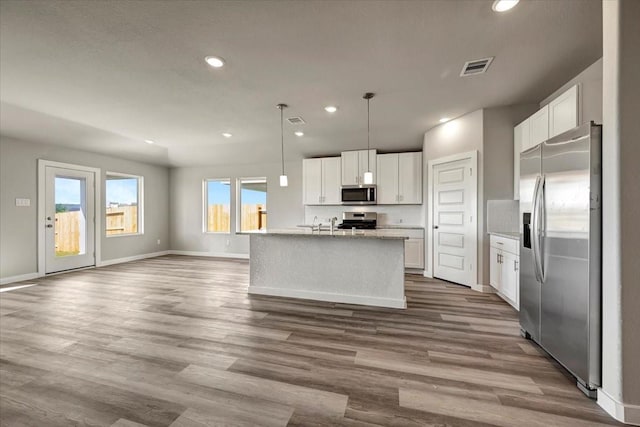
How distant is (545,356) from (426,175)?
11.7 feet

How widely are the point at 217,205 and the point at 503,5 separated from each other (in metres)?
7.15

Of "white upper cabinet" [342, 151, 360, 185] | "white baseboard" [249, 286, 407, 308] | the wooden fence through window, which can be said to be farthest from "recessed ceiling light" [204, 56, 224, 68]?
the wooden fence through window

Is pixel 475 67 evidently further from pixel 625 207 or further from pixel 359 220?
pixel 359 220

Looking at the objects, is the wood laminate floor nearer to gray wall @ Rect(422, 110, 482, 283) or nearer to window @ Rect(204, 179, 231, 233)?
gray wall @ Rect(422, 110, 482, 283)

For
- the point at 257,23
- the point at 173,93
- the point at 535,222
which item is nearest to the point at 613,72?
the point at 535,222

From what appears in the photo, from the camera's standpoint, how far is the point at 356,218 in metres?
6.16

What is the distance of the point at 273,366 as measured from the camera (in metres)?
2.14

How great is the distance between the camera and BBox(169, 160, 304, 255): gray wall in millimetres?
6898

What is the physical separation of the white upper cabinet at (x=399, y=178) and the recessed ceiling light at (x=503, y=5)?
369 cm

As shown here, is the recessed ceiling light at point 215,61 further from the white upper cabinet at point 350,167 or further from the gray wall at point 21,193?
the gray wall at point 21,193

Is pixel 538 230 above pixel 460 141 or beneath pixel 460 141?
beneath

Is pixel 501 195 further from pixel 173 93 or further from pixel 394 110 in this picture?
pixel 173 93

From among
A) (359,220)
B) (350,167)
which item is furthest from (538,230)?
(350,167)

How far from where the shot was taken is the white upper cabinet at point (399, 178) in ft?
18.6
